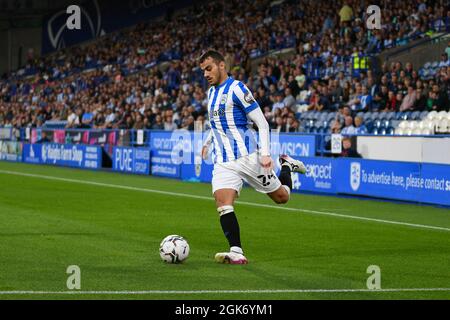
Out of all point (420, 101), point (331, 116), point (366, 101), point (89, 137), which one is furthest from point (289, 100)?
point (89, 137)

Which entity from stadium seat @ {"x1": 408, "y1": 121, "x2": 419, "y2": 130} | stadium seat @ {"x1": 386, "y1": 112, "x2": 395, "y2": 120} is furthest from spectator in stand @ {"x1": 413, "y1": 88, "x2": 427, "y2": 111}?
stadium seat @ {"x1": 408, "y1": 121, "x2": 419, "y2": 130}

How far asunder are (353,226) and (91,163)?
20355 mm

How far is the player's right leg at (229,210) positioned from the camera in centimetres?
1080

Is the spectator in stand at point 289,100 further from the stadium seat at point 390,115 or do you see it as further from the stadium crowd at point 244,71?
the stadium seat at point 390,115

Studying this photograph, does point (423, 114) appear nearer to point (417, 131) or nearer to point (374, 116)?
point (417, 131)

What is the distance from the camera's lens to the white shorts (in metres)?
10.9

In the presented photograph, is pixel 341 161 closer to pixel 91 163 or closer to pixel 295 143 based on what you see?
pixel 295 143

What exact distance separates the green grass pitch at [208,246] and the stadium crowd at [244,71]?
606 cm

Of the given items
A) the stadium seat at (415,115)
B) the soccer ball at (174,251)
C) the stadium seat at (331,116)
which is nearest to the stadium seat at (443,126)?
the stadium seat at (415,115)

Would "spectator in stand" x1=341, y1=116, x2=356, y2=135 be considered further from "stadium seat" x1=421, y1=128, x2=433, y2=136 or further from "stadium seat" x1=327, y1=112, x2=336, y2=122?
"stadium seat" x1=327, y1=112, x2=336, y2=122

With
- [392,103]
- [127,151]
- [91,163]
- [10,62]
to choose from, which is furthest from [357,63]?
[10,62]

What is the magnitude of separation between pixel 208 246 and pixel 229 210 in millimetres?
1915

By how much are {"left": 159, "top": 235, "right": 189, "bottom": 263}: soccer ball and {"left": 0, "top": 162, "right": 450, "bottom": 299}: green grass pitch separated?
142mm

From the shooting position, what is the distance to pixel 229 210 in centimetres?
1083
